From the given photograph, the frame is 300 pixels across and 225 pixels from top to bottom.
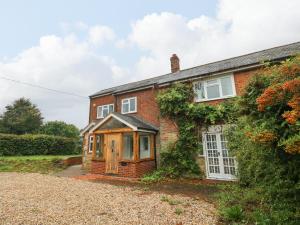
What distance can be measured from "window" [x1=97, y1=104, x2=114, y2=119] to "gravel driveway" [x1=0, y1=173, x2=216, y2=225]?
9.59m

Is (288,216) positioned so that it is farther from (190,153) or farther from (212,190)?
(190,153)

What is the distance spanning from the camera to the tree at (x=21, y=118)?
32812 mm

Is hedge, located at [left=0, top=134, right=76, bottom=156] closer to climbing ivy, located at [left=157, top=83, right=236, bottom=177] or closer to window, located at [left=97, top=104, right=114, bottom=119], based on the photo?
window, located at [left=97, top=104, right=114, bottom=119]

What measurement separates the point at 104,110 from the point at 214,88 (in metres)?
10.4

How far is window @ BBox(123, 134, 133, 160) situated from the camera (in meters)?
12.8

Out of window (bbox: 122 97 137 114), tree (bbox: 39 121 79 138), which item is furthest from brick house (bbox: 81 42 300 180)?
tree (bbox: 39 121 79 138)

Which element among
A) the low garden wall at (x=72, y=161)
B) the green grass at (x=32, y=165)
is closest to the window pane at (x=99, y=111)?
the low garden wall at (x=72, y=161)

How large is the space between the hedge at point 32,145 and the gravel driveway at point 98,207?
51.2ft

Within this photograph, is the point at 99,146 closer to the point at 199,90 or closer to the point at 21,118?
the point at 199,90

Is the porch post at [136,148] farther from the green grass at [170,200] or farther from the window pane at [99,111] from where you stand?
the window pane at [99,111]

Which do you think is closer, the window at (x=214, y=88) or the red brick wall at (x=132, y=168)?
the window at (x=214, y=88)

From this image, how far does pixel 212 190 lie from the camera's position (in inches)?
323

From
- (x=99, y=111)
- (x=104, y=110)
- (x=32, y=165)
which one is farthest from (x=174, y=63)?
(x=32, y=165)

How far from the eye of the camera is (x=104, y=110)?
17406 millimetres
